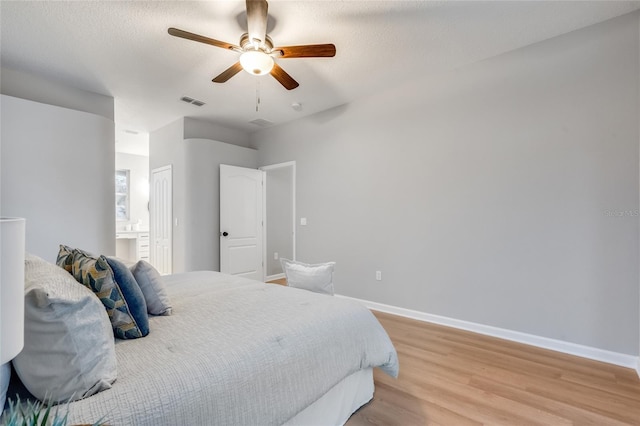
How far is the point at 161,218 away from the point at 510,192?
5263mm

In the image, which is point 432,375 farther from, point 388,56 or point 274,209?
point 274,209

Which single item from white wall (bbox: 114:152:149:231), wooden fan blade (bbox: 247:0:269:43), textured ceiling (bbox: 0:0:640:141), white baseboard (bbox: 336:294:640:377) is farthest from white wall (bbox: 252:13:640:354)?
white wall (bbox: 114:152:149:231)

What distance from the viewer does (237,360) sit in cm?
120

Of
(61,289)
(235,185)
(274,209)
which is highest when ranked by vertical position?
(235,185)

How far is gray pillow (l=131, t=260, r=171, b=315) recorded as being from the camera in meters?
1.67

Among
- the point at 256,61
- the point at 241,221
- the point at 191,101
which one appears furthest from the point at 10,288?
the point at 241,221

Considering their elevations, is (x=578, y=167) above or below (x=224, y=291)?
above

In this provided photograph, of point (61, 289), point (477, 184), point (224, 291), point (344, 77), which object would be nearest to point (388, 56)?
point (344, 77)

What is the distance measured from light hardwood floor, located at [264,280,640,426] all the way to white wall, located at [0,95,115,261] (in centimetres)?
353

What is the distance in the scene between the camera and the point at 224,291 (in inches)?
85.2

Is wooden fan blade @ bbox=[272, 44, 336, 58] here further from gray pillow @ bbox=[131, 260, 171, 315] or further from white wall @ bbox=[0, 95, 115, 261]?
white wall @ bbox=[0, 95, 115, 261]

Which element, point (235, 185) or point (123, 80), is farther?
point (235, 185)

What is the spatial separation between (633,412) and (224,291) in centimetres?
273

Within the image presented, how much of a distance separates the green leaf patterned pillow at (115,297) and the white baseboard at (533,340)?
2.93m
